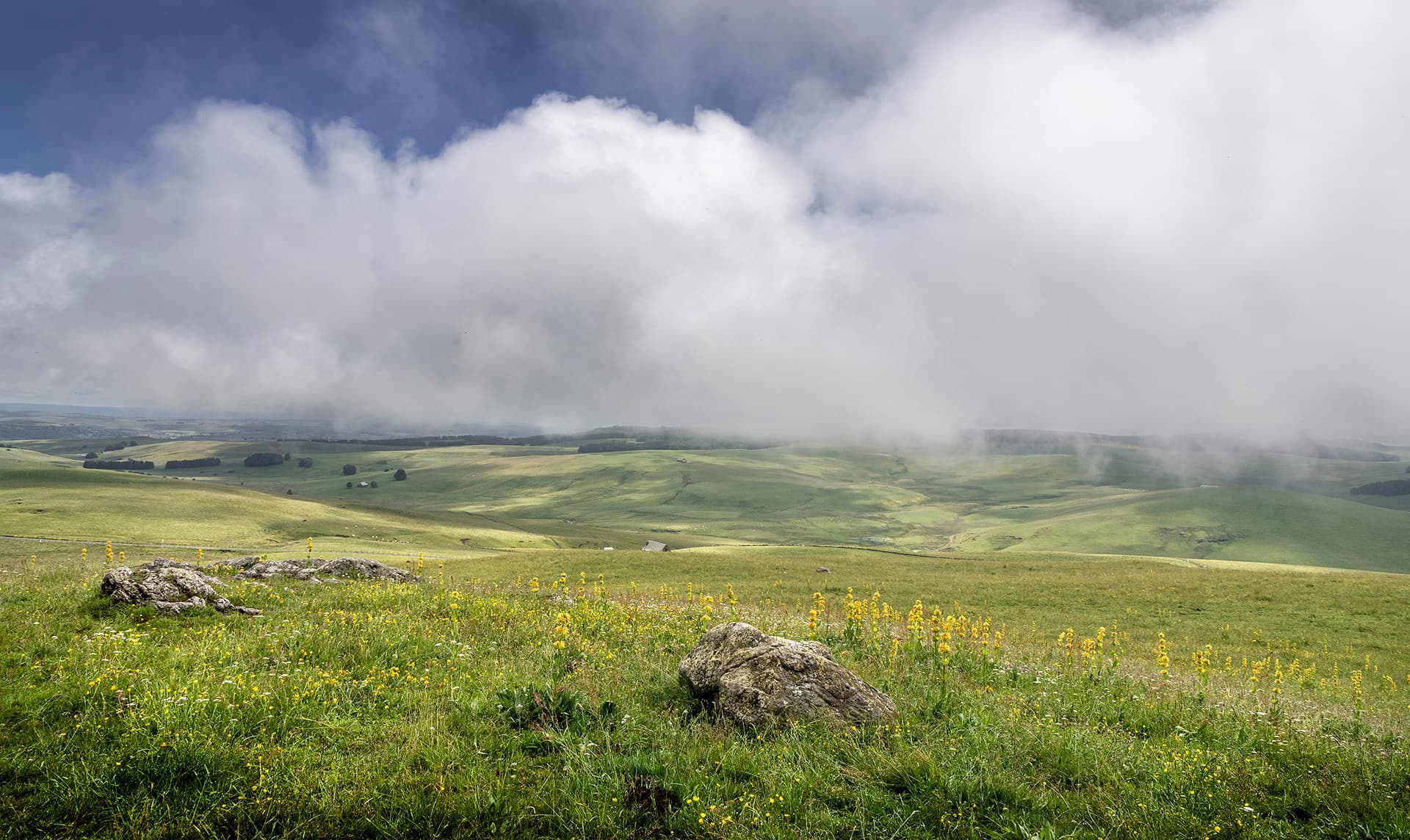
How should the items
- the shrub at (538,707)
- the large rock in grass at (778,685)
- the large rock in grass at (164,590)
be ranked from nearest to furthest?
the shrub at (538,707) < the large rock in grass at (778,685) < the large rock in grass at (164,590)

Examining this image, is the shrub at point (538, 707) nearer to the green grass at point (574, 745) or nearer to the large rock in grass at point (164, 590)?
the green grass at point (574, 745)

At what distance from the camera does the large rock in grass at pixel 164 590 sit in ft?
40.4

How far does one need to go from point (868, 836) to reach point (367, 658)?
26.7 ft

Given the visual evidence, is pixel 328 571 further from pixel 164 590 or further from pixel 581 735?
pixel 581 735

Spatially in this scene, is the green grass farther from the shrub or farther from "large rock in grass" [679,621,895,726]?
"large rock in grass" [679,621,895,726]

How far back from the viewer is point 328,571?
23.0 metres

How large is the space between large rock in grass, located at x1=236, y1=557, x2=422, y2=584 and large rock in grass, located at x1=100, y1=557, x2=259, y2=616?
6.46m

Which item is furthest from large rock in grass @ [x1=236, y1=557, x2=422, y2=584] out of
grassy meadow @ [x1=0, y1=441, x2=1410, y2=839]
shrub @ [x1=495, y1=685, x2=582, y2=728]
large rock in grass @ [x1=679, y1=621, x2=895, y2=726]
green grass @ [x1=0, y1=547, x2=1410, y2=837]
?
large rock in grass @ [x1=679, y1=621, x2=895, y2=726]

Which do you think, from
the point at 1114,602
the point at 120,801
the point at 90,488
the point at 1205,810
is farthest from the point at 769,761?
the point at 90,488

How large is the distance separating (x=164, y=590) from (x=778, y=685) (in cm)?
1317

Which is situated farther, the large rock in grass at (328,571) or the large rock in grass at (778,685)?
the large rock in grass at (328,571)

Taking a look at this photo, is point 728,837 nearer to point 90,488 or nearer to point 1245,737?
point 1245,737

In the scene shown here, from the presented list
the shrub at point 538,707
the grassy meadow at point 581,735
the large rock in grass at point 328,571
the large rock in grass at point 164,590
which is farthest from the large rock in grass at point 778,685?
the large rock in grass at point 328,571

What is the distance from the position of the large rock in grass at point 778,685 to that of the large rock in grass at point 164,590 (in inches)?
420
